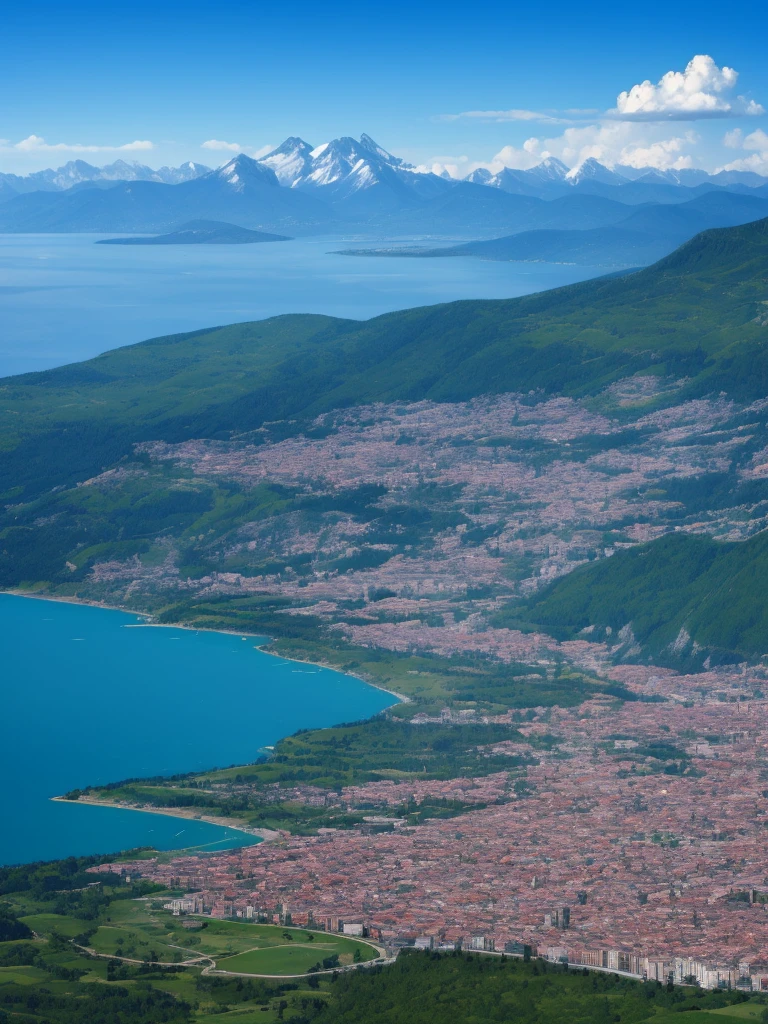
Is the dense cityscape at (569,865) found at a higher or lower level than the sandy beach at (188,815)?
higher

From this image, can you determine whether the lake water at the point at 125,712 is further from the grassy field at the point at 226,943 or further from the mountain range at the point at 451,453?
the grassy field at the point at 226,943

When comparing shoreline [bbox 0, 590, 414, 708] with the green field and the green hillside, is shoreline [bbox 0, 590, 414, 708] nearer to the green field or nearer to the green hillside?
the green hillside

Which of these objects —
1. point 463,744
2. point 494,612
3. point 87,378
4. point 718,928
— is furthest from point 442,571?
point 87,378

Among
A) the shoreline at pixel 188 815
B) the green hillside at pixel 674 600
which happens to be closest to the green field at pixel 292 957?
the shoreline at pixel 188 815

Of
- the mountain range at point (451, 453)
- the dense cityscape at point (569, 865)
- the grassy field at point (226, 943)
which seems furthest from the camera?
the mountain range at point (451, 453)

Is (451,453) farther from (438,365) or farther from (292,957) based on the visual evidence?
(292,957)
